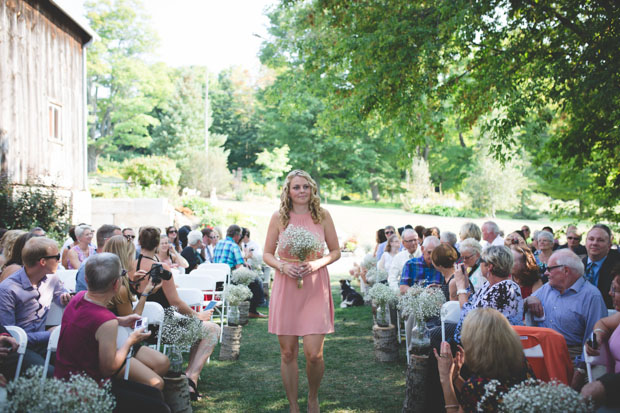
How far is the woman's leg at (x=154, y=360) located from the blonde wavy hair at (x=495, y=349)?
2.49m

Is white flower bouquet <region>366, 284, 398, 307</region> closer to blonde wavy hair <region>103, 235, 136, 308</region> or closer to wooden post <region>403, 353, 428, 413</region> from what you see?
wooden post <region>403, 353, 428, 413</region>

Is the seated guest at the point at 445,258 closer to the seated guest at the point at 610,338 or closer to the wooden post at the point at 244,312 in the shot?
the seated guest at the point at 610,338

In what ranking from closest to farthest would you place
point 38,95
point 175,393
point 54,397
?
point 54,397 < point 175,393 < point 38,95

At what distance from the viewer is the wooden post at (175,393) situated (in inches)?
155

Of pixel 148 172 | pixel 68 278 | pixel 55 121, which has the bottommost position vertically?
pixel 68 278

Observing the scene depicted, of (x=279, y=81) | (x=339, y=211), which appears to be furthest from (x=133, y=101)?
(x=279, y=81)

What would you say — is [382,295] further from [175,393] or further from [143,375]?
[143,375]

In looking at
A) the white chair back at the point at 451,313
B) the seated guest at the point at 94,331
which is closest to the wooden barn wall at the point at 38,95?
the seated guest at the point at 94,331

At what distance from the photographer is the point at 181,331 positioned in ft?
13.4

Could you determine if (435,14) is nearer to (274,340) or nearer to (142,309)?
(274,340)

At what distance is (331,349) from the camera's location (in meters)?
7.12

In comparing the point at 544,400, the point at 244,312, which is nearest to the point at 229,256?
the point at 244,312

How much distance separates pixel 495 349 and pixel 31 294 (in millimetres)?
3642

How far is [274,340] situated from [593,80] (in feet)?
19.2
